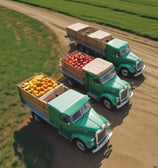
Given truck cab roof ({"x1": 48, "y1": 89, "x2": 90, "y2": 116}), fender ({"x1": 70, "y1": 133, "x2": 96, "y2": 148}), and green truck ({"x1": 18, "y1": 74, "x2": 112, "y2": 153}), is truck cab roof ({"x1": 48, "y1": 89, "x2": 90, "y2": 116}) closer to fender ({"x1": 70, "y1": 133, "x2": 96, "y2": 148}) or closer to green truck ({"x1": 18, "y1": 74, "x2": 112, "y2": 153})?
green truck ({"x1": 18, "y1": 74, "x2": 112, "y2": 153})

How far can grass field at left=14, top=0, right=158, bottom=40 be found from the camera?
25453 millimetres

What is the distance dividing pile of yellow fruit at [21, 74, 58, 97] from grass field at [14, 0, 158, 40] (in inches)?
517

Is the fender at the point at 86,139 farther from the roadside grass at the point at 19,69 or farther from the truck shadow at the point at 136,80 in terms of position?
the truck shadow at the point at 136,80

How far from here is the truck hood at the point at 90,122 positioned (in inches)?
476

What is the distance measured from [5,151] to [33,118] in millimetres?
2759

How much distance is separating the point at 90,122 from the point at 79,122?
0.58 metres

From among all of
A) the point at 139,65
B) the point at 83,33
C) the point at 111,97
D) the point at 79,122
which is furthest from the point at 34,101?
the point at 83,33

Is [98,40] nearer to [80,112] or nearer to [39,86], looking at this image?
[39,86]

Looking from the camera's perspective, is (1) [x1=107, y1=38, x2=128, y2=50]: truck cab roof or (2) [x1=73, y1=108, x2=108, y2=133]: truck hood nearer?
(2) [x1=73, y1=108, x2=108, y2=133]: truck hood

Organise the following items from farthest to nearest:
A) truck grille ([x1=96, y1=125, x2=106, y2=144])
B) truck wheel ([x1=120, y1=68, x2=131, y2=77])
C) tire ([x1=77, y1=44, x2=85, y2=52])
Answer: tire ([x1=77, y1=44, x2=85, y2=52]) < truck wheel ([x1=120, y1=68, x2=131, y2=77]) < truck grille ([x1=96, y1=125, x2=106, y2=144])

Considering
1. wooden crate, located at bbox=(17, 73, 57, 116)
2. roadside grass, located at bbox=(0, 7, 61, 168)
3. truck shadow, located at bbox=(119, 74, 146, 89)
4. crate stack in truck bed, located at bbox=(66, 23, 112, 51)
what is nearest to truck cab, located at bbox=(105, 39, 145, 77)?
truck shadow, located at bbox=(119, 74, 146, 89)

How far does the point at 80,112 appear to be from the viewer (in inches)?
493

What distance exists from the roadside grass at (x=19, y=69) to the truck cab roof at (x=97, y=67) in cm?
418

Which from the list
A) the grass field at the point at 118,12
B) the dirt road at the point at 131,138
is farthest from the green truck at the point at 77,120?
the grass field at the point at 118,12
